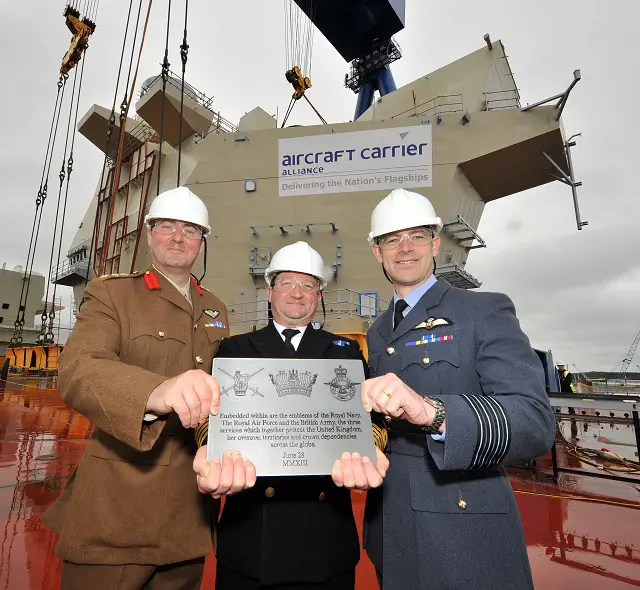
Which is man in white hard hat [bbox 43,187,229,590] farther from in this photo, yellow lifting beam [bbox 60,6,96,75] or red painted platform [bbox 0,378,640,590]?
yellow lifting beam [bbox 60,6,96,75]

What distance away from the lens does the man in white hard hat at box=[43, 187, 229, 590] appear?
1.58 metres

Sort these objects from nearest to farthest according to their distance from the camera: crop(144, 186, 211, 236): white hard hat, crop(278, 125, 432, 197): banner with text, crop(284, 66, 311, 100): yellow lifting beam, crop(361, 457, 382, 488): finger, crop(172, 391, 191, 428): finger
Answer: crop(172, 391, 191, 428): finger < crop(361, 457, 382, 488): finger < crop(144, 186, 211, 236): white hard hat < crop(278, 125, 432, 197): banner with text < crop(284, 66, 311, 100): yellow lifting beam

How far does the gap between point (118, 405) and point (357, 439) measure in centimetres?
94

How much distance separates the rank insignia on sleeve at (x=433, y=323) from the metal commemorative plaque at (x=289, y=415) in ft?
1.63

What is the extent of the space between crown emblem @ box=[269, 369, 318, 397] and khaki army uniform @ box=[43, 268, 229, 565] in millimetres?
579

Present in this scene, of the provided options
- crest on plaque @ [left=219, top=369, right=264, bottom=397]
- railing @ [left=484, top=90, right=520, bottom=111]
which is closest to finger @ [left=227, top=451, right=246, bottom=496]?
crest on plaque @ [left=219, top=369, right=264, bottom=397]

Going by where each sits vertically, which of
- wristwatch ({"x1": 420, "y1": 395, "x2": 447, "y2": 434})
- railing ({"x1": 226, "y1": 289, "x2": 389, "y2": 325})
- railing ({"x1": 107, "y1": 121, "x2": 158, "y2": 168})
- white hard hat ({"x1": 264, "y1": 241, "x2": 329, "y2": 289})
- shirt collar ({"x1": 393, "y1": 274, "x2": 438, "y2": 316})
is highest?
railing ({"x1": 107, "y1": 121, "x2": 158, "y2": 168})

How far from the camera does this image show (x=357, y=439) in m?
1.62

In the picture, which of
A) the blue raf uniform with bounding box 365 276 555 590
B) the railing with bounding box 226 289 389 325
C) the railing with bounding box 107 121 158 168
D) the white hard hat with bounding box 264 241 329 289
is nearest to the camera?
the blue raf uniform with bounding box 365 276 555 590

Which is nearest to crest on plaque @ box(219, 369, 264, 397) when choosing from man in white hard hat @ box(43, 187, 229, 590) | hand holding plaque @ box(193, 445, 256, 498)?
man in white hard hat @ box(43, 187, 229, 590)

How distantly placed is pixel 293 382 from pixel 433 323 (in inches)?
31.4

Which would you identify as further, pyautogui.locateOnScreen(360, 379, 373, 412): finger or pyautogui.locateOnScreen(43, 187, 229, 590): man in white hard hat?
pyautogui.locateOnScreen(43, 187, 229, 590): man in white hard hat

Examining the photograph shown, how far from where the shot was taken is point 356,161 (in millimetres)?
13367

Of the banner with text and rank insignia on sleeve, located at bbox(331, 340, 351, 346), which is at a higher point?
the banner with text
